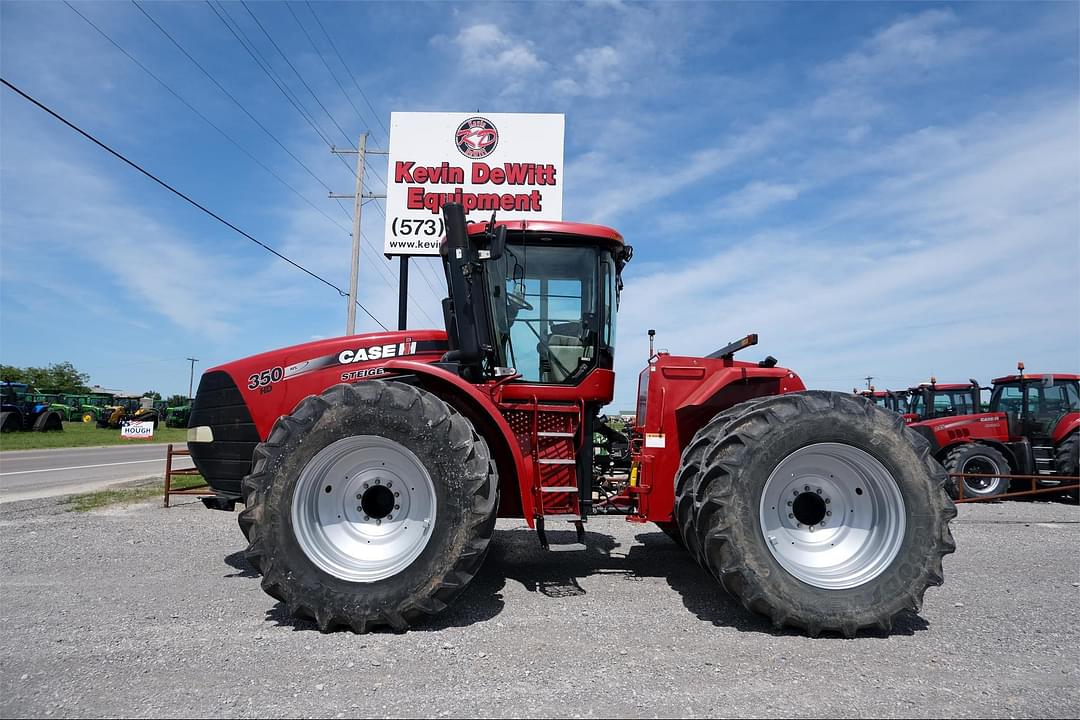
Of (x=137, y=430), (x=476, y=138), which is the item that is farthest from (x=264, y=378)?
(x=137, y=430)

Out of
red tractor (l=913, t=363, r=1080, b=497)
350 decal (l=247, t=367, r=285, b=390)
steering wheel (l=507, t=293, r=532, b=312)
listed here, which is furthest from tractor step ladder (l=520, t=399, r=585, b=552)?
red tractor (l=913, t=363, r=1080, b=497)

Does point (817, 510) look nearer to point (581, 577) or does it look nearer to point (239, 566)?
point (581, 577)

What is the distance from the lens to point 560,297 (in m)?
4.45

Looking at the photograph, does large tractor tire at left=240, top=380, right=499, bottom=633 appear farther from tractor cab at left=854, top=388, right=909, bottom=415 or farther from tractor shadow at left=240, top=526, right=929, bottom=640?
tractor cab at left=854, top=388, right=909, bottom=415

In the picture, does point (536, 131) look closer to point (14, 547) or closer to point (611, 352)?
point (611, 352)

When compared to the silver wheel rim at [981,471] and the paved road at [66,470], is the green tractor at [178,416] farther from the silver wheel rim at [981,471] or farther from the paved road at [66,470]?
the silver wheel rim at [981,471]

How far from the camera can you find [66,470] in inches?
523

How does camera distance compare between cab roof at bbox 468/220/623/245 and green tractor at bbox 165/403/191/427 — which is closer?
cab roof at bbox 468/220/623/245

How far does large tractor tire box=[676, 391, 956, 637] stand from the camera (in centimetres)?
329

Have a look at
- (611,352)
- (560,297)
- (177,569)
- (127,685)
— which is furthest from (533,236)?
(177,569)

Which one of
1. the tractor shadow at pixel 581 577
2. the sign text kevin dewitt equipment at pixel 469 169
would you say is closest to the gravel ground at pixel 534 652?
the tractor shadow at pixel 581 577

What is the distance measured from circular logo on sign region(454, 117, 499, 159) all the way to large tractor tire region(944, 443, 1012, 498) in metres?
10.4

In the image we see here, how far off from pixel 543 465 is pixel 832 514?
178 centimetres

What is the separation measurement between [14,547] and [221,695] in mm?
4406
